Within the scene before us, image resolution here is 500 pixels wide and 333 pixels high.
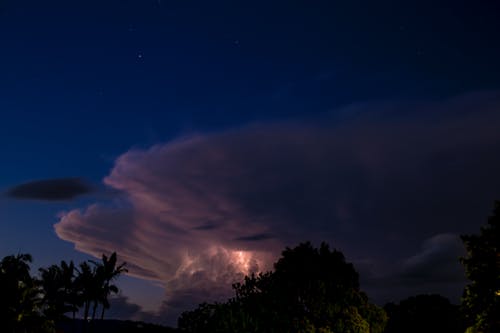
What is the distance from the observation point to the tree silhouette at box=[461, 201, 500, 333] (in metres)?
26.5

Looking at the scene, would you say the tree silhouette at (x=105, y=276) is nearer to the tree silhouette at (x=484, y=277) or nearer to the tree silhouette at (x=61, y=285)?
the tree silhouette at (x=61, y=285)

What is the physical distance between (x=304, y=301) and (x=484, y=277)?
1507cm

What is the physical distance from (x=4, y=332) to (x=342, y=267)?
88.6 ft

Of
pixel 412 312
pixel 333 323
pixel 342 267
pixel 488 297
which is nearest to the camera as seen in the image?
pixel 488 297

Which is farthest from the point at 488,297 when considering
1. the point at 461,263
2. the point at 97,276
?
the point at 97,276

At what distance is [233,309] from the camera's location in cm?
4162

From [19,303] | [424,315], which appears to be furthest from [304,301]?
[424,315]

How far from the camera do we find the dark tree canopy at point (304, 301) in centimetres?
3809

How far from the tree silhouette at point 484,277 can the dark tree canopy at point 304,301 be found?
11.9 m

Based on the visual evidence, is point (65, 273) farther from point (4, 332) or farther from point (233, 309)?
point (233, 309)

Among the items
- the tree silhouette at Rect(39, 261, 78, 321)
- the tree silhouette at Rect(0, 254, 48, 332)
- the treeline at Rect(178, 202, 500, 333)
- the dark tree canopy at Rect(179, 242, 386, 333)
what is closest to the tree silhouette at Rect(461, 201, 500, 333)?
the treeline at Rect(178, 202, 500, 333)

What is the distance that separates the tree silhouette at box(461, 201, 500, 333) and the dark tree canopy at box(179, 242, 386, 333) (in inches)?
468

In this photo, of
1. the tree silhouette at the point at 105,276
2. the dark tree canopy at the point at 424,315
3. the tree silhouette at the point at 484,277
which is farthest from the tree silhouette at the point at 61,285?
the tree silhouette at the point at 484,277

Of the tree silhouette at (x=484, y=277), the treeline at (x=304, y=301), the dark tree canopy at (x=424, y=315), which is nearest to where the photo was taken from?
the tree silhouette at (x=484, y=277)
